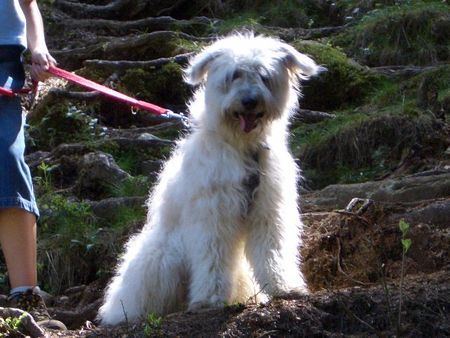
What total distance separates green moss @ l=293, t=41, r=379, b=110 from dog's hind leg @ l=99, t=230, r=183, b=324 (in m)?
4.53

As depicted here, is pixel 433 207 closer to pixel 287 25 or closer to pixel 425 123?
pixel 425 123

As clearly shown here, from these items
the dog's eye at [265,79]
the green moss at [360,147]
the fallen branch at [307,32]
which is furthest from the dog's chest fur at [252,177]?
the fallen branch at [307,32]

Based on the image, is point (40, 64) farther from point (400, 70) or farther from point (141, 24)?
point (141, 24)

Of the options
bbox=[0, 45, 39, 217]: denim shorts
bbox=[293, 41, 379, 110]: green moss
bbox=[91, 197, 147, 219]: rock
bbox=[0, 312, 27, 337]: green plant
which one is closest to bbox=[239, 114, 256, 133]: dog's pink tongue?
bbox=[0, 45, 39, 217]: denim shorts

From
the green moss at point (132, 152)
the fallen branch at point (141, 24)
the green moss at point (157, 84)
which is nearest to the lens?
the green moss at point (132, 152)

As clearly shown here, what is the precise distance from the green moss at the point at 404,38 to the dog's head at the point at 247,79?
5.00 metres

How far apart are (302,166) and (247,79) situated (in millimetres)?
3236

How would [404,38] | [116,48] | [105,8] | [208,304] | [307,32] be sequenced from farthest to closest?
[105,8] < [307,32] < [116,48] < [404,38] < [208,304]

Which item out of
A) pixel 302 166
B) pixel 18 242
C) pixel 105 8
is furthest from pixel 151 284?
pixel 105 8

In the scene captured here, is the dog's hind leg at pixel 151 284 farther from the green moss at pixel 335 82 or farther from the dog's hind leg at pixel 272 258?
the green moss at pixel 335 82

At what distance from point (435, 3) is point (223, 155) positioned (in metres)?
6.39

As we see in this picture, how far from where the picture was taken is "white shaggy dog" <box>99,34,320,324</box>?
19.8ft

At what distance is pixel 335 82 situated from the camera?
10.6 meters

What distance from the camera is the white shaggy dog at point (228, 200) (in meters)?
6.05
